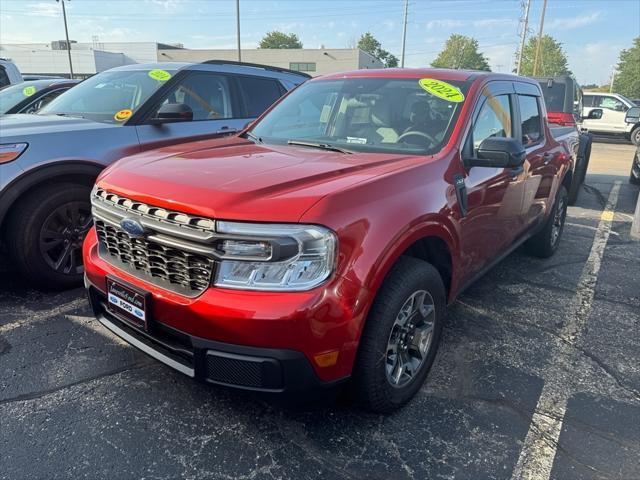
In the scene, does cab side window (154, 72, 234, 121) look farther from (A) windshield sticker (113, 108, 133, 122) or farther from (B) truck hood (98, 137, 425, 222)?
(B) truck hood (98, 137, 425, 222)

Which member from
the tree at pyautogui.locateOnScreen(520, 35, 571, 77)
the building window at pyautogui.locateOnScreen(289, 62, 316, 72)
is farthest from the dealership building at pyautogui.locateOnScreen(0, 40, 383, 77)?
the tree at pyautogui.locateOnScreen(520, 35, 571, 77)

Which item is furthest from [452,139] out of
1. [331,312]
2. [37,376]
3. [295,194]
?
[37,376]

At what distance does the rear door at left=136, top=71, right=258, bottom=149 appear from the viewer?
4.39m

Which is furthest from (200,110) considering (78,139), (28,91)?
(28,91)

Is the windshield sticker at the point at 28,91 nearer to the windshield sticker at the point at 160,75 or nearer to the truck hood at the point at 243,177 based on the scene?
the windshield sticker at the point at 160,75

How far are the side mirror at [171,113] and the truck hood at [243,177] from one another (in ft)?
4.26

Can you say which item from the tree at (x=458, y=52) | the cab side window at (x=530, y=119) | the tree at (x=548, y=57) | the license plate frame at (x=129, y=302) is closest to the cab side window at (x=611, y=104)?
the cab side window at (x=530, y=119)

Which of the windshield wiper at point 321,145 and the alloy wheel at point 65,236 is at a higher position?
Result: the windshield wiper at point 321,145

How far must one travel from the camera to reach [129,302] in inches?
91.9

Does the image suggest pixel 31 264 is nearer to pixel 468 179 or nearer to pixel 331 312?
pixel 331 312

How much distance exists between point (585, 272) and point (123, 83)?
4.91 metres

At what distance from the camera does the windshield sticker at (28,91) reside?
21.7ft

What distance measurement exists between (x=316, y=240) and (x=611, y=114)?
2092 cm

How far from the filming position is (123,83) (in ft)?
15.7
